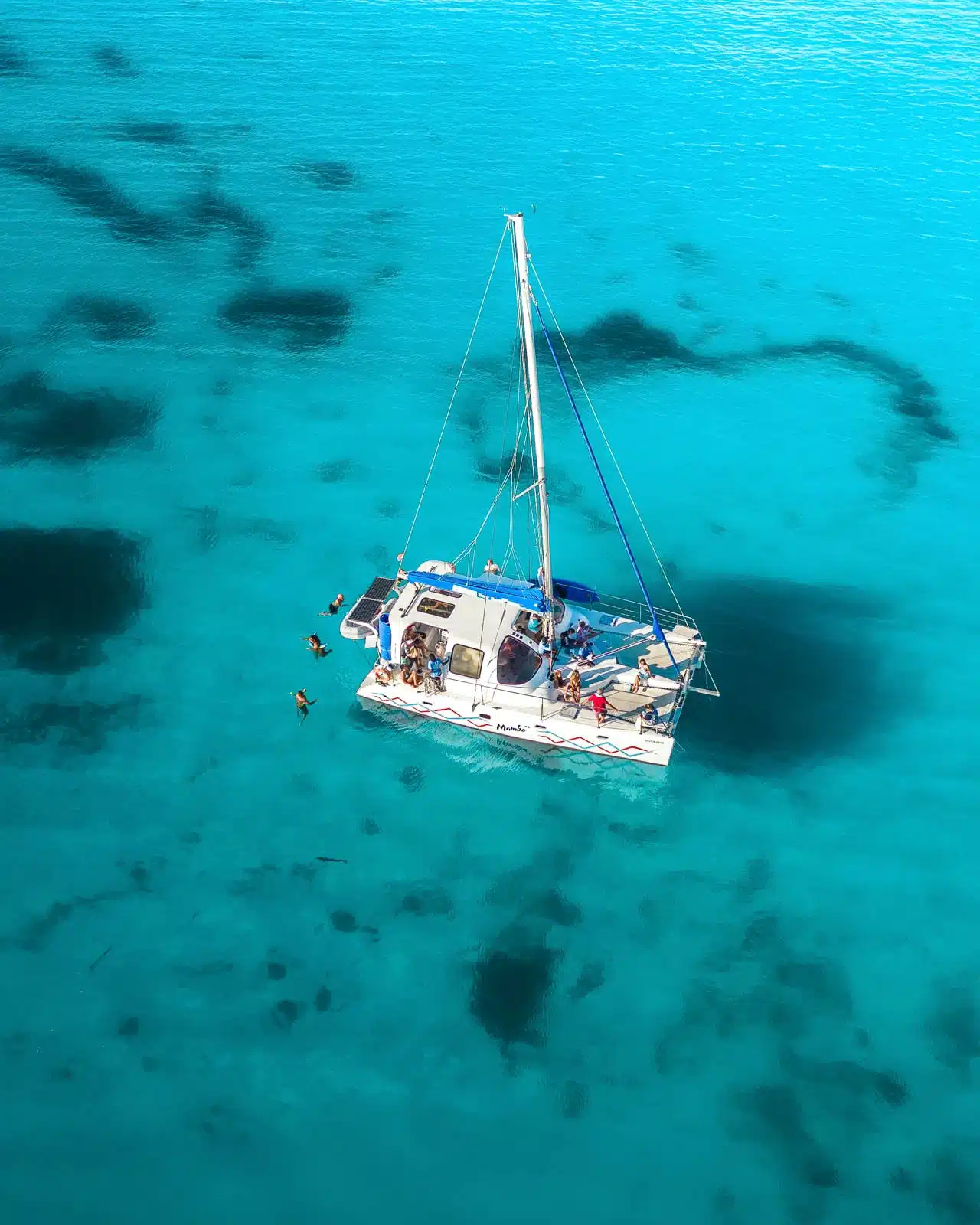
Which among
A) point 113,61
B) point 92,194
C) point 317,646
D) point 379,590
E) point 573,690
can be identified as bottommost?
point 317,646

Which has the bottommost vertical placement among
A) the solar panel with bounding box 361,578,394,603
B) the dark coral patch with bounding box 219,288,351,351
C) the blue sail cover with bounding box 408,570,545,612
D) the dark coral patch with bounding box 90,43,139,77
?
the solar panel with bounding box 361,578,394,603

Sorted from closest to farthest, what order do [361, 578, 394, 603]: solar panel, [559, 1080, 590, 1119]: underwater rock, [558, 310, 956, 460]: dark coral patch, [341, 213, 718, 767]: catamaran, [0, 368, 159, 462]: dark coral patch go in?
[559, 1080, 590, 1119]: underwater rock
[341, 213, 718, 767]: catamaran
[361, 578, 394, 603]: solar panel
[0, 368, 159, 462]: dark coral patch
[558, 310, 956, 460]: dark coral patch

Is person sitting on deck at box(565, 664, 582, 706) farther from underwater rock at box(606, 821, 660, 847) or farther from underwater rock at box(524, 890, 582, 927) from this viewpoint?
underwater rock at box(524, 890, 582, 927)

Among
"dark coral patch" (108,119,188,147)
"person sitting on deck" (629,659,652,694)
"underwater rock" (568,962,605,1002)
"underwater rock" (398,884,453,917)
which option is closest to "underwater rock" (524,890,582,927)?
"underwater rock" (568,962,605,1002)

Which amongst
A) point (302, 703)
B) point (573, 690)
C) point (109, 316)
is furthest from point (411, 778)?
point (109, 316)

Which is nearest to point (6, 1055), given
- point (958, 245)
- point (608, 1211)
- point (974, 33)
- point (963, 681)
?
point (608, 1211)

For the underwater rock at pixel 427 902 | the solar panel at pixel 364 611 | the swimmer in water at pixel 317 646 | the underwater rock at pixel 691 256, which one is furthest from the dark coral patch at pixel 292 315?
the underwater rock at pixel 427 902

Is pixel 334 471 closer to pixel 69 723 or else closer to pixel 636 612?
pixel 636 612

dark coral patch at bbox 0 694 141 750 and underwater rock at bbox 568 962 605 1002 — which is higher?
dark coral patch at bbox 0 694 141 750
